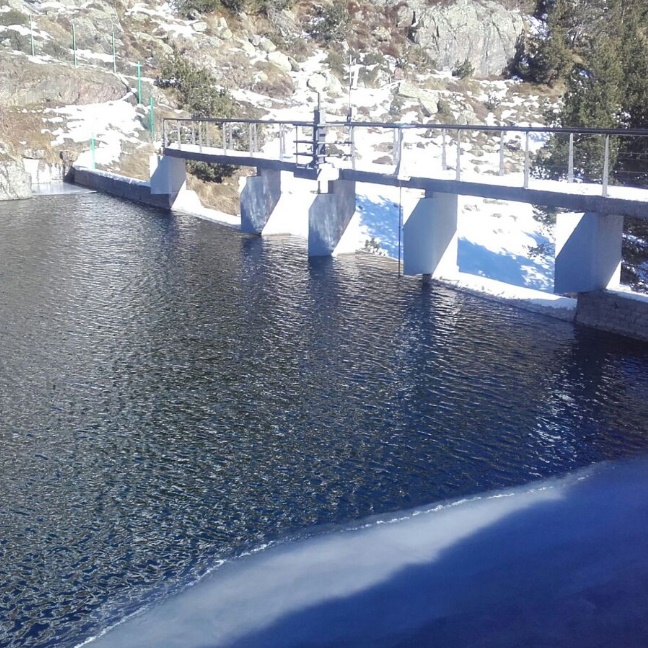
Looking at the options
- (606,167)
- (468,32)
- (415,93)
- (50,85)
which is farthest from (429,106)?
(606,167)

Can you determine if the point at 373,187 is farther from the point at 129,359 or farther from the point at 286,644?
the point at 286,644

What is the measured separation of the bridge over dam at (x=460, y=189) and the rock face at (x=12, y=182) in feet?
24.1

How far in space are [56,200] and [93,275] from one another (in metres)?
11.9

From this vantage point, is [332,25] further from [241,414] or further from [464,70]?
[241,414]

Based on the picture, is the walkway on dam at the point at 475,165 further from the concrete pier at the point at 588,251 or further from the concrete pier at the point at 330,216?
the concrete pier at the point at 330,216

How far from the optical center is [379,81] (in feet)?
169

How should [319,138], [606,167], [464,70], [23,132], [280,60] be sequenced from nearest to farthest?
[606,167] < [319,138] < [23,132] < [280,60] < [464,70]

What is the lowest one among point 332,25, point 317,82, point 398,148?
point 398,148

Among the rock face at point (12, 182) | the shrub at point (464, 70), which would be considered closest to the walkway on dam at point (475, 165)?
the rock face at point (12, 182)

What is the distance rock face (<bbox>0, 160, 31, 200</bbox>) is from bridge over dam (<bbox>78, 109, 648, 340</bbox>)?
290 inches

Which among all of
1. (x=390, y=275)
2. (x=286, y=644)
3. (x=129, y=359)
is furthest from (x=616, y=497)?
(x=390, y=275)

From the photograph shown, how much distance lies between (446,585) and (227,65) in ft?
150

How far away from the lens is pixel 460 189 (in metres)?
15.1

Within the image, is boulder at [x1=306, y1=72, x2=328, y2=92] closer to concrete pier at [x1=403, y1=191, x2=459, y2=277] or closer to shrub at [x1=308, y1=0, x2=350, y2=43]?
shrub at [x1=308, y1=0, x2=350, y2=43]
